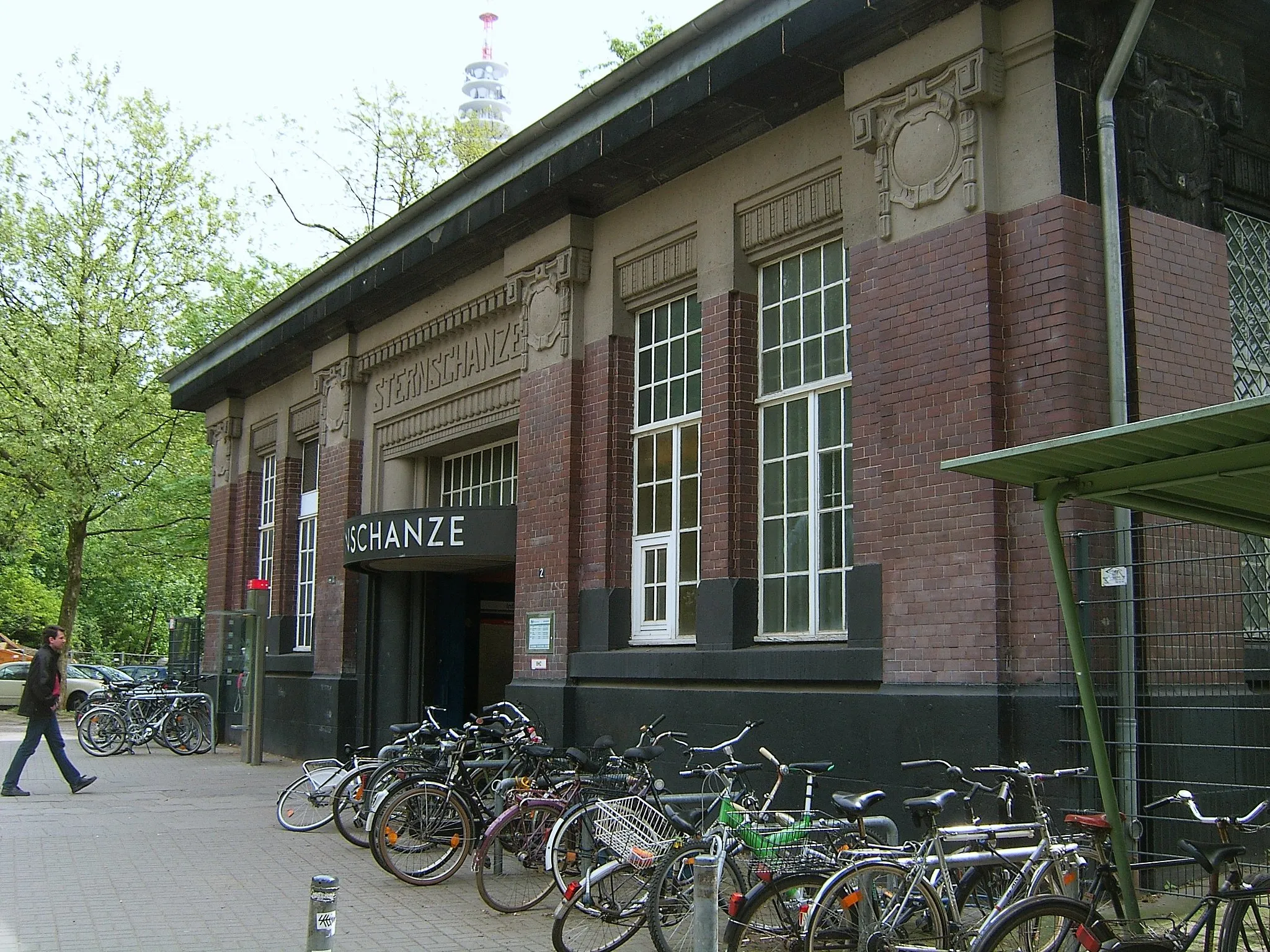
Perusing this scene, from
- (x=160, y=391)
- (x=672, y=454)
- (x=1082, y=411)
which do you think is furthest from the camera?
(x=160, y=391)

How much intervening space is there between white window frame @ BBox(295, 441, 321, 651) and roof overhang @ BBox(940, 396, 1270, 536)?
15.4 m

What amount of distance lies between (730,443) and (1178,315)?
3765 millimetres

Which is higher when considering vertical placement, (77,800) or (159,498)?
(159,498)

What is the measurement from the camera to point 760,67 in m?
10.3

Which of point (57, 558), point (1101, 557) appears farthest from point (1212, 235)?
point (57, 558)

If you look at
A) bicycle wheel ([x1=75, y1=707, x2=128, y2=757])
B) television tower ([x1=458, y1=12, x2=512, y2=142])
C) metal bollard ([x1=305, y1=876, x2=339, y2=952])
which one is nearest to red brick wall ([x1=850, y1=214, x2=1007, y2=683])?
metal bollard ([x1=305, y1=876, x2=339, y2=952])

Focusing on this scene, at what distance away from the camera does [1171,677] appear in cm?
851

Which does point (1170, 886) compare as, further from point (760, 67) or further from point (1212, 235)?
point (760, 67)

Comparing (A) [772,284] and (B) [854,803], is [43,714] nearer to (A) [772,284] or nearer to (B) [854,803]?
(A) [772,284]

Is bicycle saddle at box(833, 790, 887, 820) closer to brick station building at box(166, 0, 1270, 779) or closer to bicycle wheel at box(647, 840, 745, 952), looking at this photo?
bicycle wheel at box(647, 840, 745, 952)

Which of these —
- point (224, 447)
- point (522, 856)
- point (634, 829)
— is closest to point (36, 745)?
point (522, 856)

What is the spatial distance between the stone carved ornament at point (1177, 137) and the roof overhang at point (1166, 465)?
3.51 meters

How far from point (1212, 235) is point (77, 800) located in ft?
41.0

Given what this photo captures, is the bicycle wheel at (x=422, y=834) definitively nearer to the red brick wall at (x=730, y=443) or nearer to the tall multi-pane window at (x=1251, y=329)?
the red brick wall at (x=730, y=443)
